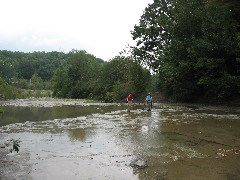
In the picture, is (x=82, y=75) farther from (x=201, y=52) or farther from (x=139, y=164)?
(x=139, y=164)

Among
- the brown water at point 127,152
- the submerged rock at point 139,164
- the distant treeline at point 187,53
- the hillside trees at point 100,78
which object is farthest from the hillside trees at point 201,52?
the submerged rock at point 139,164

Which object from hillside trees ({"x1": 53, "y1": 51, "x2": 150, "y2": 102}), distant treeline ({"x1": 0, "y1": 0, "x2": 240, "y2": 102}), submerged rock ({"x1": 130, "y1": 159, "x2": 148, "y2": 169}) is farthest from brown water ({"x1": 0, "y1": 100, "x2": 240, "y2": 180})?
hillside trees ({"x1": 53, "y1": 51, "x2": 150, "y2": 102})

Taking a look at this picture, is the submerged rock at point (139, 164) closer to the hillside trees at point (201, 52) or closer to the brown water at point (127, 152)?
the brown water at point (127, 152)

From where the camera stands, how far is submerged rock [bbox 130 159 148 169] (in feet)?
30.5

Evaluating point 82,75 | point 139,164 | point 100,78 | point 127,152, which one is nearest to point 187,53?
point 127,152

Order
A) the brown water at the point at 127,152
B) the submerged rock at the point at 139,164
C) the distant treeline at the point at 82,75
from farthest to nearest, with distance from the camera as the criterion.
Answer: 1. the distant treeline at the point at 82,75
2. the submerged rock at the point at 139,164
3. the brown water at the point at 127,152

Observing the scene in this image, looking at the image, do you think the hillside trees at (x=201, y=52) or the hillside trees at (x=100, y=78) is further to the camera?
the hillside trees at (x=100, y=78)

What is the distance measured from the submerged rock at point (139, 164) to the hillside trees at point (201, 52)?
2345 centimetres

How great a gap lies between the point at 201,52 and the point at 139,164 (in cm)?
2712

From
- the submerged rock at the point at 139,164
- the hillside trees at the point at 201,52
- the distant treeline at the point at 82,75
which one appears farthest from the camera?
the distant treeline at the point at 82,75

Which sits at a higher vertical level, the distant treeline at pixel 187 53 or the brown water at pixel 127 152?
the distant treeline at pixel 187 53

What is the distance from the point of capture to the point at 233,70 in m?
35.8

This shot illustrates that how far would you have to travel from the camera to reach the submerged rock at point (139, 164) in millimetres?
9290

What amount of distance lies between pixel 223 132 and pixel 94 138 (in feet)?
20.5
